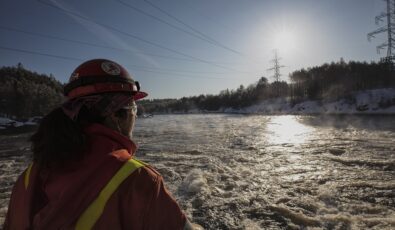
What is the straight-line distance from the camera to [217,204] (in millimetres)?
7012

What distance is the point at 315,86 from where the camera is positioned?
87.4 metres

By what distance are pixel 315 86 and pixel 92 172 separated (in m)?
92.4

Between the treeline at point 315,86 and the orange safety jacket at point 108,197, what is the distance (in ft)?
264

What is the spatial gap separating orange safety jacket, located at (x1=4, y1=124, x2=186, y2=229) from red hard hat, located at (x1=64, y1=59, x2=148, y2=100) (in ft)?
1.08

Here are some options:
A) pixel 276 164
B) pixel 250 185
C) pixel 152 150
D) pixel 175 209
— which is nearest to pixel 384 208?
pixel 250 185

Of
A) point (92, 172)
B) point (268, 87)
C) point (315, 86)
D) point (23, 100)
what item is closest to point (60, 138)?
point (92, 172)

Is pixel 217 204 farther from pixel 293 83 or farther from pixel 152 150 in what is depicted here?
pixel 293 83

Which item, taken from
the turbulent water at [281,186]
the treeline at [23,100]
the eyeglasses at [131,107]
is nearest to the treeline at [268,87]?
the treeline at [23,100]

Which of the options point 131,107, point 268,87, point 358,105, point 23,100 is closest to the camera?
point 131,107

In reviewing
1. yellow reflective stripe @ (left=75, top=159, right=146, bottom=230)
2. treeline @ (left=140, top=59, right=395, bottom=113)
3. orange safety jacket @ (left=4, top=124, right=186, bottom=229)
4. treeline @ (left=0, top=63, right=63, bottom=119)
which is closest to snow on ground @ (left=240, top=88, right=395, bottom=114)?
treeline @ (left=140, top=59, right=395, bottom=113)

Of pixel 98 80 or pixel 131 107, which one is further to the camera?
pixel 131 107

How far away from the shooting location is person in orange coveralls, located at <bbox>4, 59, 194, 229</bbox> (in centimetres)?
133

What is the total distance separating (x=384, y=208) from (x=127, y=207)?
6.67 meters

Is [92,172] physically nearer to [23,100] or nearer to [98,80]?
[98,80]
